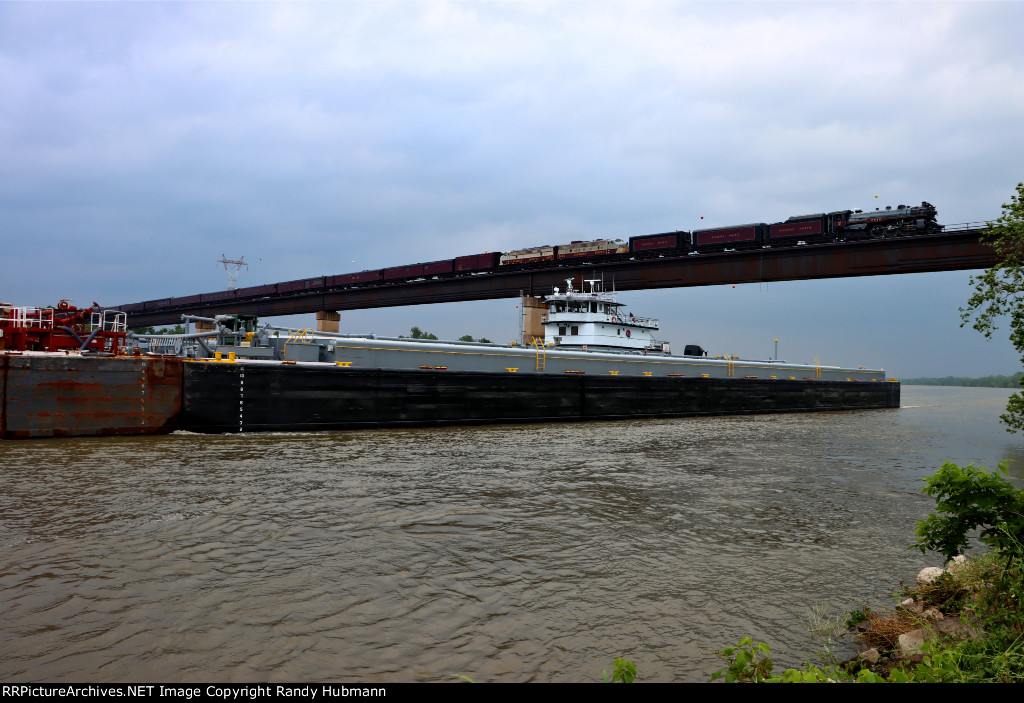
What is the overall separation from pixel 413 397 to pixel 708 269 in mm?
30667

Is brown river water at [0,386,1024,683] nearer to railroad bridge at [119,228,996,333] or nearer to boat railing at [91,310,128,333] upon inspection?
boat railing at [91,310,128,333]

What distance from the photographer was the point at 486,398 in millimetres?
25547

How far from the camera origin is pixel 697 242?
46.2 meters

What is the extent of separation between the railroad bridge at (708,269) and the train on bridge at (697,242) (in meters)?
0.62

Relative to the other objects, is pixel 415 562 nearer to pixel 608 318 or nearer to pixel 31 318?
pixel 31 318

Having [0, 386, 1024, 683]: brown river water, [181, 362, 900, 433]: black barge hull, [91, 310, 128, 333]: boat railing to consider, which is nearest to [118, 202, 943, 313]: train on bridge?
[181, 362, 900, 433]: black barge hull

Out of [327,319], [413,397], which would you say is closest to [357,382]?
[413,397]

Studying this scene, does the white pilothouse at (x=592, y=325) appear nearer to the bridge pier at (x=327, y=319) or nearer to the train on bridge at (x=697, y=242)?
the train on bridge at (x=697, y=242)

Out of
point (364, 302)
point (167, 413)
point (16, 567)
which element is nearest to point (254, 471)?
point (16, 567)

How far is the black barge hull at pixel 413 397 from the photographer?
19.7m

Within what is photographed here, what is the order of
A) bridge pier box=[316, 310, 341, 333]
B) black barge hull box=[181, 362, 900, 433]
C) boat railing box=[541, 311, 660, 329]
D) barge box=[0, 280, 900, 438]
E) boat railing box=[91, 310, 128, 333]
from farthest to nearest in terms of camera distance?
1. bridge pier box=[316, 310, 341, 333]
2. boat railing box=[541, 311, 660, 329]
3. boat railing box=[91, 310, 128, 333]
4. black barge hull box=[181, 362, 900, 433]
5. barge box=[0, 280, 900, 438]

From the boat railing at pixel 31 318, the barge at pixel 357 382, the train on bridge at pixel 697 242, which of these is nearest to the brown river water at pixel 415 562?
the barge at pixel 357 382

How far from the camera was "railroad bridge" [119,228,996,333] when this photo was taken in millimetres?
36562

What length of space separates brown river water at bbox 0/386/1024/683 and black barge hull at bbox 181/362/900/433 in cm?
390
